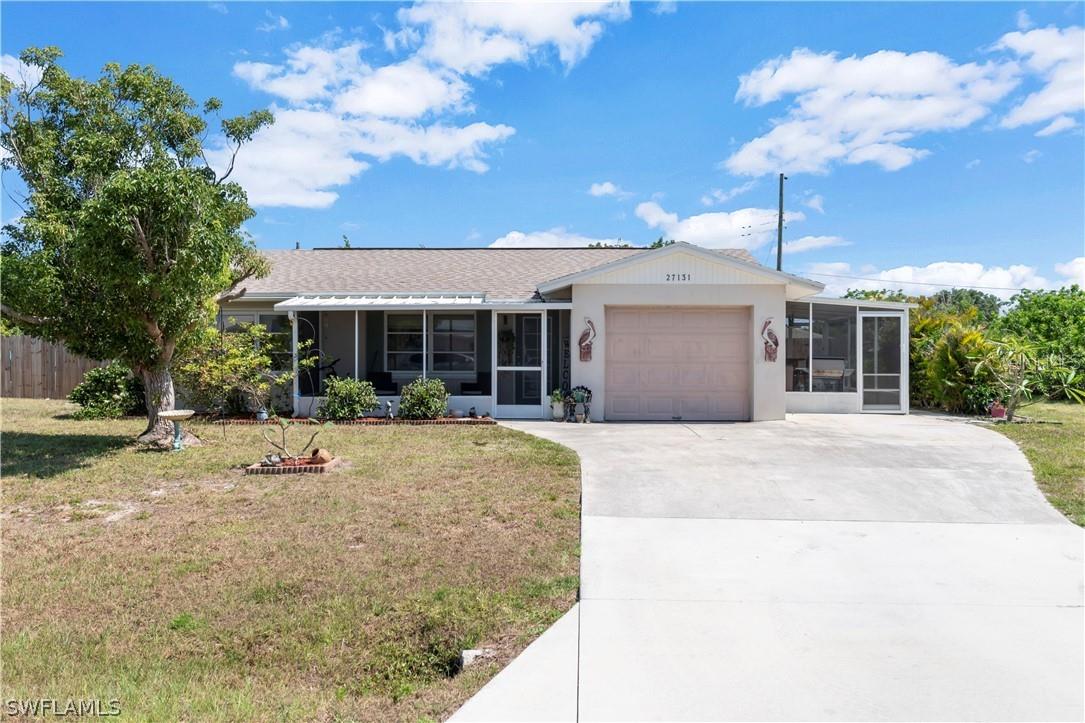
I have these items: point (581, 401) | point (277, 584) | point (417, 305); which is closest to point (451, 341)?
point (417, 305)

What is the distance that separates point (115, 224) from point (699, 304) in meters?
10.8

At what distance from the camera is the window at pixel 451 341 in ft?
52.8

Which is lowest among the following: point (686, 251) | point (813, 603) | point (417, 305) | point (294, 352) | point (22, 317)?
point (813, 603)

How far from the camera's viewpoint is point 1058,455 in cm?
923

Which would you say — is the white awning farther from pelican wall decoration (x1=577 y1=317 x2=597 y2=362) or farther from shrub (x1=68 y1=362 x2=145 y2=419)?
shrub (x1=68 y1=362 x2=145 y2=419)

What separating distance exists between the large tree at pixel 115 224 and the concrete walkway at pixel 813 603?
6.70 meters

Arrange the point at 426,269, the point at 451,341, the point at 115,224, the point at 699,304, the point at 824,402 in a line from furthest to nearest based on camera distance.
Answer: the point at 426,269, the point at 451,341, the point at 824,402, the point at 699,304, the point at 115,224

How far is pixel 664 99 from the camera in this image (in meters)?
13.8

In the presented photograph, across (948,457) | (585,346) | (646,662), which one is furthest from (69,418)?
(948,457)

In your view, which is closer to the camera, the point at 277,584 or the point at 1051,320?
the point at 277,584

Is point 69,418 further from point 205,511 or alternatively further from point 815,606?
point 815,606

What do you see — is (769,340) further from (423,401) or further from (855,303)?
(423,401)

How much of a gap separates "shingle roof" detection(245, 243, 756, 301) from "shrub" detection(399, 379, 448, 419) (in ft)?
9.02

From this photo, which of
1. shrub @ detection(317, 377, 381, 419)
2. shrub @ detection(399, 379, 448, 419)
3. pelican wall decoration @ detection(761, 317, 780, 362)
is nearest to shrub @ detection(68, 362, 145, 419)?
shrub @ detection(317, 377, 381, 419)
